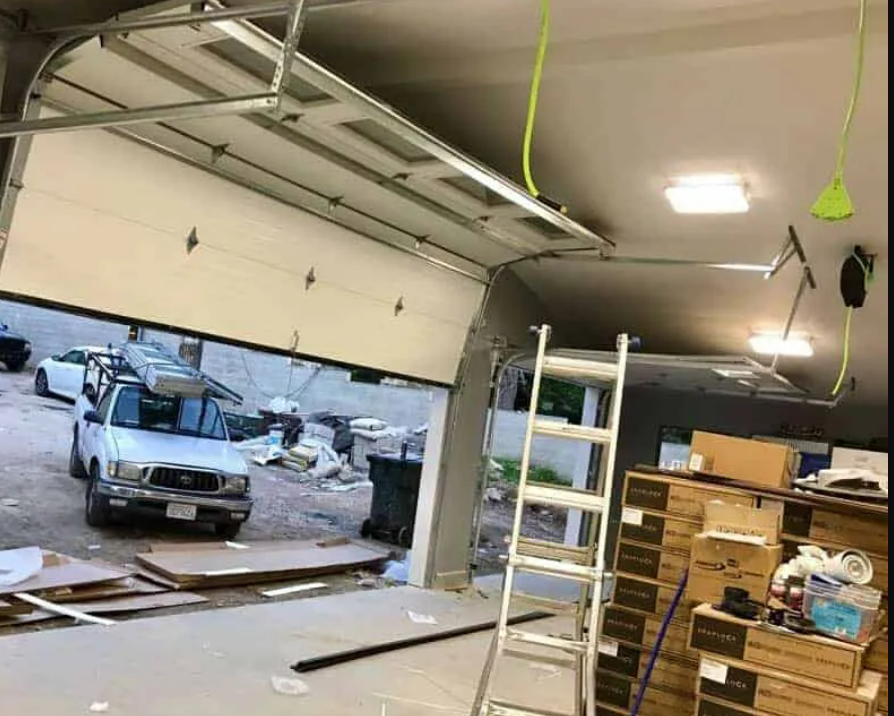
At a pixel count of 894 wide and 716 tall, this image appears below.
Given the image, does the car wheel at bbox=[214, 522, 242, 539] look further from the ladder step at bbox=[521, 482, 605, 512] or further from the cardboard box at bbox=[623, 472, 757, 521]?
the ladder step at bbox=[521, 482, 605, 512]

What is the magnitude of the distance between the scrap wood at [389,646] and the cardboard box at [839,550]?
2602mm

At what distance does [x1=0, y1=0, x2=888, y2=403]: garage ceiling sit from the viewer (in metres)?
3.42

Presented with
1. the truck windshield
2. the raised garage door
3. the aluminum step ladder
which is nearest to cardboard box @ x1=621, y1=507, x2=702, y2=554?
the aluminum step ladder

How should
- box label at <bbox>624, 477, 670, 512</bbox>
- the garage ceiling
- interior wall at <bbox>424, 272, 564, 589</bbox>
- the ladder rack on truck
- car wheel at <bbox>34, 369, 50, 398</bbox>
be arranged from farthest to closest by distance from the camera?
car wheel at <bbox>34, 369, 50, 398</bbox> < the ladder rack on truck < interior wall at <bbox>424, 272, 564, 589</bbox> < box label at <bbox>624, 477, 670, 512</bbox> < the garage ceiling

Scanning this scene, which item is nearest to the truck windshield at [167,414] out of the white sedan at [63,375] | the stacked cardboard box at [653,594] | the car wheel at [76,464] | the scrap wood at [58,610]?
the car wheel at [76,464]

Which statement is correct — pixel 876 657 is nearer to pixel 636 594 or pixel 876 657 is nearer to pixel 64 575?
pixel 636 594

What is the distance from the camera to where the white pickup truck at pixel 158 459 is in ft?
23.8

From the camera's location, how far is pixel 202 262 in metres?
4.88

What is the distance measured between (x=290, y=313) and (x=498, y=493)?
29.0 feet

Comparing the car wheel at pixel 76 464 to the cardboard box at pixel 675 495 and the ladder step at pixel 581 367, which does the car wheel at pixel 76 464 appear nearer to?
the cardboard box at pixel 675 495

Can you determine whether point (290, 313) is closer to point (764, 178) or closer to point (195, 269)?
point (195, 269)

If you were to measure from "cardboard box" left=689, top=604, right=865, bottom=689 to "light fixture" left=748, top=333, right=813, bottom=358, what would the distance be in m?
4.35

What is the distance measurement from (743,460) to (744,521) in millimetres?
668

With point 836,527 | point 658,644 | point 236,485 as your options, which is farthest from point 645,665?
point 236,485
